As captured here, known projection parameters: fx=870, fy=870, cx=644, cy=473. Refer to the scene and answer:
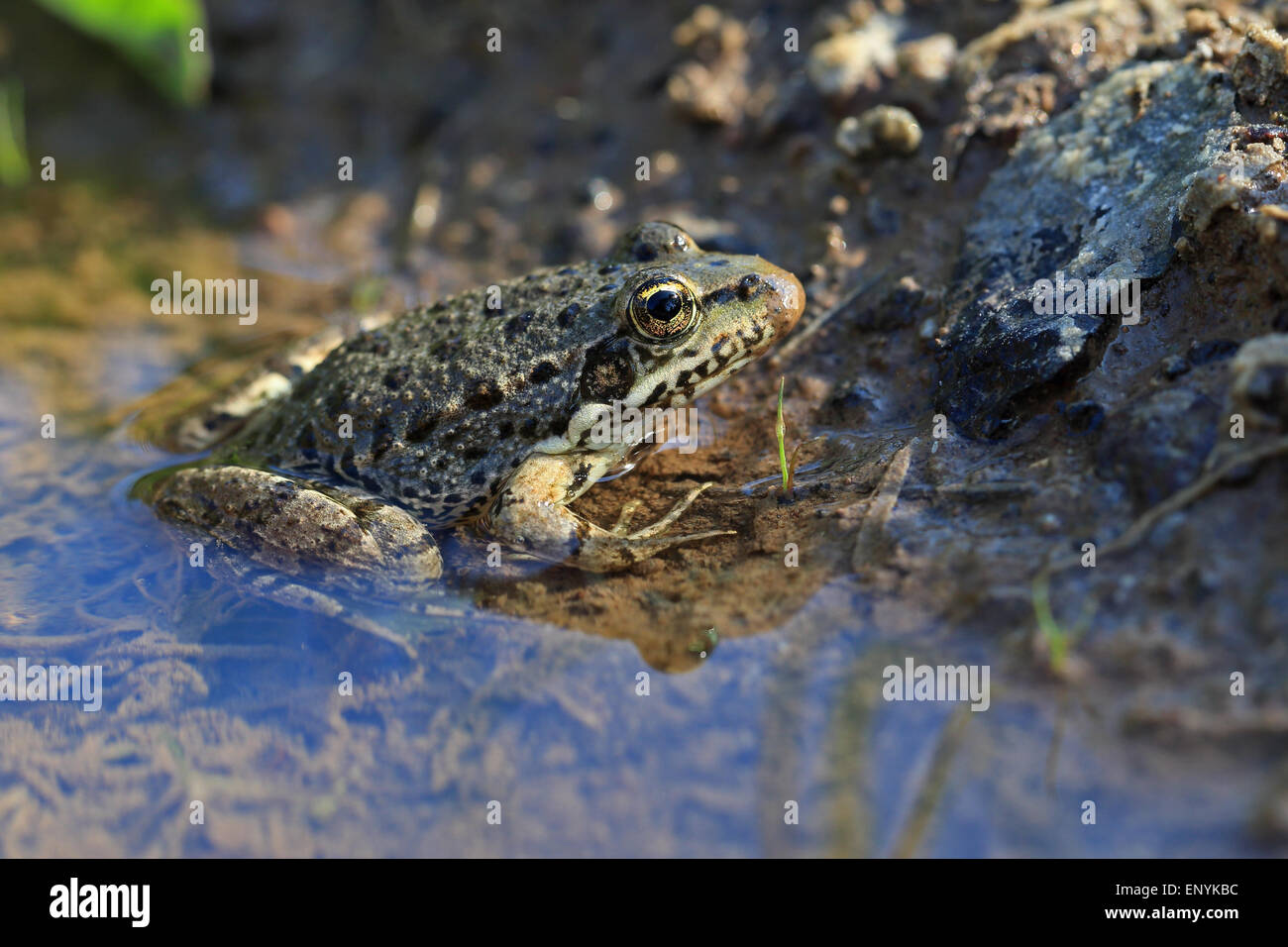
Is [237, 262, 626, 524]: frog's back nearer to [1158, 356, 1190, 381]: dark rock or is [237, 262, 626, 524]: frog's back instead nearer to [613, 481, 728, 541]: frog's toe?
[613, 481, 728, 541]: frog's toe

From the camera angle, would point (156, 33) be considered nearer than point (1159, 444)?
No

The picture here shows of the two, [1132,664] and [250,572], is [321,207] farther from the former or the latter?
[1132,664]

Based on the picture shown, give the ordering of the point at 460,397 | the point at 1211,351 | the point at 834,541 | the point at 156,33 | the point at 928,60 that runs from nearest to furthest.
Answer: the point at 1211,351
the point at 834,541
the point at 460,397
the point at 928,60
the point at 156,33

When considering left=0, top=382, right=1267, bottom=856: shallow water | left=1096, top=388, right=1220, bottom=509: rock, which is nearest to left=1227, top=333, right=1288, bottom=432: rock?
left=1096, top=388, right=1220, bottom=509: rock

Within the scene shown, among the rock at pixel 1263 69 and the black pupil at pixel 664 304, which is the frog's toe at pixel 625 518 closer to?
the black pupil at pixel 664 304

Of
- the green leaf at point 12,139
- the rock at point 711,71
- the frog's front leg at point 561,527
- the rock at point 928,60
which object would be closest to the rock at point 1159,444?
the frog's front leg at point 561,527

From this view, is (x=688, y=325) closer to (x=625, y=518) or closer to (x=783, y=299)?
(x=783, y=299)

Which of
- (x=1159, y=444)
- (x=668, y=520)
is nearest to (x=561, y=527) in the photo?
(x=668, y=520)
